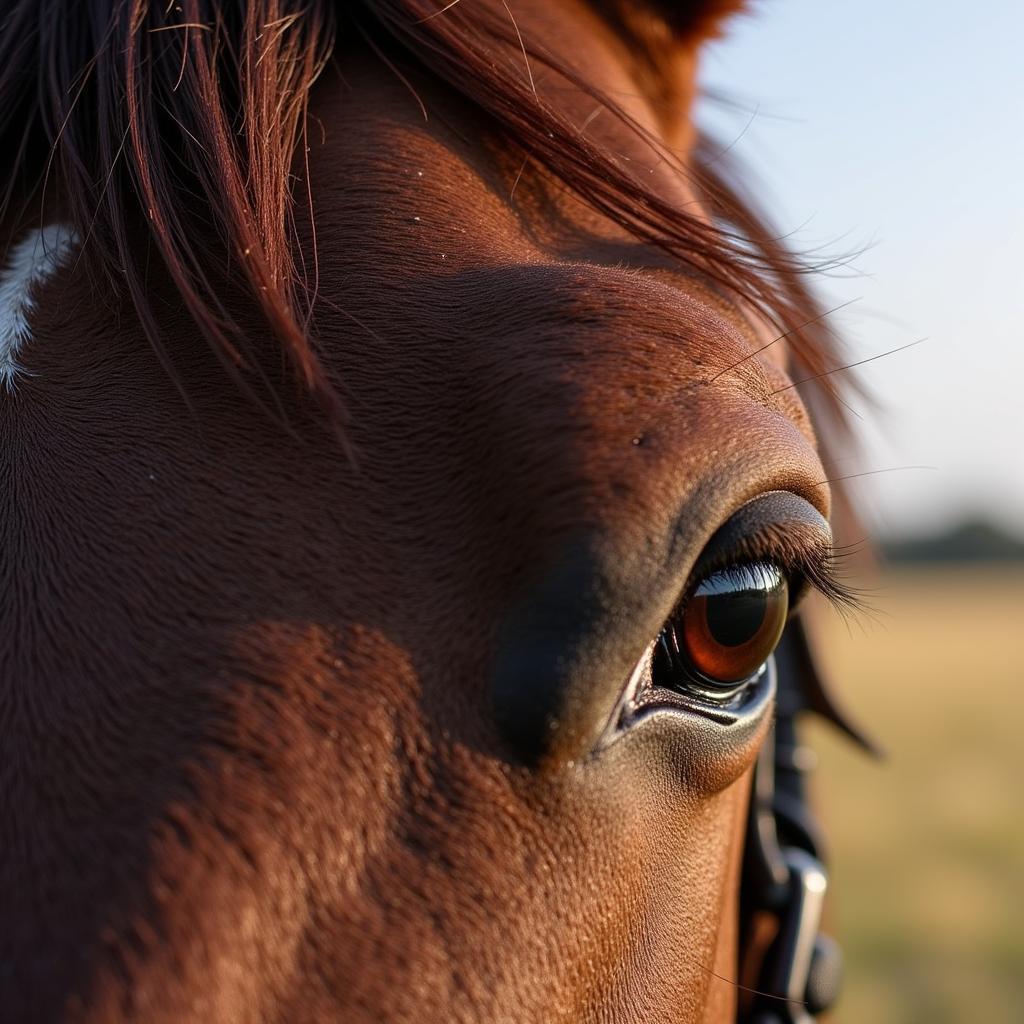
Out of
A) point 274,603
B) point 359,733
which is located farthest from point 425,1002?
point 274,603

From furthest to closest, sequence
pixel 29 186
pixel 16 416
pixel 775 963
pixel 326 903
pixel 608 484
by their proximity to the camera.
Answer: pixel 775 963
pixel 29 186
pixel 16 416
pixel 608 484
pixel 326 903

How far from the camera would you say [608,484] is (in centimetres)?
107

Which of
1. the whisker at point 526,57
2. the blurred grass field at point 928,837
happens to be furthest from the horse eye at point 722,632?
the whisker at point 526,57

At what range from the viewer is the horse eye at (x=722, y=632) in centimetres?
120

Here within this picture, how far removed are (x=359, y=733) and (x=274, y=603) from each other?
0.49ft

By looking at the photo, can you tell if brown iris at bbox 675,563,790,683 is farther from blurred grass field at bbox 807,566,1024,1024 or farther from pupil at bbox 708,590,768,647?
blurred grass field at bbox 807,566,1024,1024

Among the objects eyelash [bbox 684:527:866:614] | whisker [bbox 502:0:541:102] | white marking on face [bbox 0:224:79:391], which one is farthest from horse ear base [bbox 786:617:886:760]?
white marking on face [bbox 0:224:79:391]

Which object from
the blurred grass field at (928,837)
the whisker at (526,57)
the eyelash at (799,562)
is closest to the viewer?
the eyelash at (799,562)

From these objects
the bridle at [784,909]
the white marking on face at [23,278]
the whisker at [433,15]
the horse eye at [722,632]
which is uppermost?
the whisker at [433,15]

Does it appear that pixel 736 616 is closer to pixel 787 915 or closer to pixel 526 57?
pixel 526 57

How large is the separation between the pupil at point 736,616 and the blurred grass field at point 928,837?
35cm

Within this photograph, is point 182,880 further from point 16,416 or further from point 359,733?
point 16,416

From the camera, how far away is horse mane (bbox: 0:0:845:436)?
1.25 m

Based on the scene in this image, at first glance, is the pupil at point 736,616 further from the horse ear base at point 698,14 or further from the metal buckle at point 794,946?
the horse ear base at point 698,14
